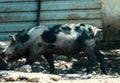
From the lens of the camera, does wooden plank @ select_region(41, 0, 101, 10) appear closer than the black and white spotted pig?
No

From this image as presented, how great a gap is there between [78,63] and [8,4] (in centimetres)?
273

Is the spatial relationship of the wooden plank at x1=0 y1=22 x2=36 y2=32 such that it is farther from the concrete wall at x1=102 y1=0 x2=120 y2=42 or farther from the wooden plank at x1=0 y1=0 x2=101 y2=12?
the concrete wall at x1=102 y1=0 x2=120 y2=42

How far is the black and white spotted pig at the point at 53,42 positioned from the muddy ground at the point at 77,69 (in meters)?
0.42

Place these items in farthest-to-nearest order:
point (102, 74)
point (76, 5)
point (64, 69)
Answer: point (76, 5) < point (64, 69) < point (102, 74)

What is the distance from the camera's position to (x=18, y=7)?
14.2m

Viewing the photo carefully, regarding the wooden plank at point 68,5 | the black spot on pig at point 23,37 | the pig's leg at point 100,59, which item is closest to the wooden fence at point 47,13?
the wooden plank at point 68,5

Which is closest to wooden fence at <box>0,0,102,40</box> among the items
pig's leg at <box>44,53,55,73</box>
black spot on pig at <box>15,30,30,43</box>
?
pig's leg at <box>44,53,55,73</box>

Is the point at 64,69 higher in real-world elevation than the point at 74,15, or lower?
lower

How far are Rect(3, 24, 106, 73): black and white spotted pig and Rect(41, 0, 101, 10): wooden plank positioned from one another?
210 centimetres

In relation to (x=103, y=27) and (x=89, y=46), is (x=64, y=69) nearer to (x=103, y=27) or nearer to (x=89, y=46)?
(x=89, y=46)

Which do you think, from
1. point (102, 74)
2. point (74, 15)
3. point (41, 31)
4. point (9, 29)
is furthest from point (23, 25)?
point (102, 74)

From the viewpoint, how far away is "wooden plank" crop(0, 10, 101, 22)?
45.9ft

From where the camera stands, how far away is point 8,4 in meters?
14.2

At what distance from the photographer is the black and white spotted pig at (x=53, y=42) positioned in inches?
463
